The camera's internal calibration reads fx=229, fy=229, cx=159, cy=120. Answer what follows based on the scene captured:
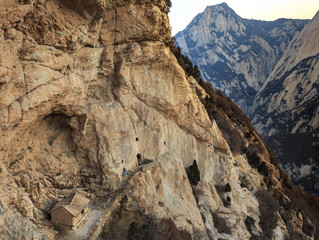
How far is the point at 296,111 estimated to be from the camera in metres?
116

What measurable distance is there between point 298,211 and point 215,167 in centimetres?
2363

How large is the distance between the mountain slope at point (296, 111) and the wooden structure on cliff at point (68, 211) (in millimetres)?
83936

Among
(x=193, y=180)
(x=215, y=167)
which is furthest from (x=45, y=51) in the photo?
(x=215, y=167)

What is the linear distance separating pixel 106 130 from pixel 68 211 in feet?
28.0

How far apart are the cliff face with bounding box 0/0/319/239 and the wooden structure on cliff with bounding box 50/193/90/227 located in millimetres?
714

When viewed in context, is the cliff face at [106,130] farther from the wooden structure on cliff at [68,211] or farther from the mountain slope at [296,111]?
the mountain slope at [296,111]

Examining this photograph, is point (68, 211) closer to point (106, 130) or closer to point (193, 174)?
point (106, 130)

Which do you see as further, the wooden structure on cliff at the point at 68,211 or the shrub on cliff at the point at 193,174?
the shrub on cliff at the point at 193,174

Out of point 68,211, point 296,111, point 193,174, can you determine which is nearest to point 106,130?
point 68,211

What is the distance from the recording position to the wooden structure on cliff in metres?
18.9

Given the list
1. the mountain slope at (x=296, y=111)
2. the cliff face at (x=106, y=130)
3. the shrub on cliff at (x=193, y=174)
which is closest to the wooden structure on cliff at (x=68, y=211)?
the cliff face at (x=106, y=130)

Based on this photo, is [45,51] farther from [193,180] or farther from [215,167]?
[215,167]

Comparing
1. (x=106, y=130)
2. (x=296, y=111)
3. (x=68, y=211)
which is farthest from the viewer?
(x=296, y=111)

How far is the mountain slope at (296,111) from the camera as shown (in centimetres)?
8731
